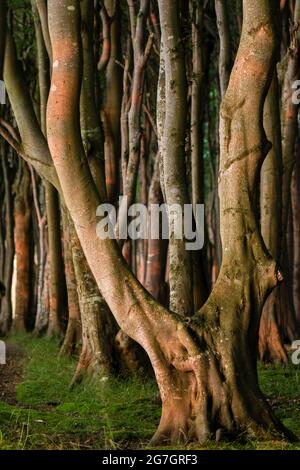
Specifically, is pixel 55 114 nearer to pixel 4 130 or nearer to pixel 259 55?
pixel 259 55

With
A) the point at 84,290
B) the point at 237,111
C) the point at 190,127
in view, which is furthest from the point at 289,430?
the point at 190,127

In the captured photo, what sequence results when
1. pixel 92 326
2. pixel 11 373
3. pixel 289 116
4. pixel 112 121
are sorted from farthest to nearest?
pixel 289 116 → pixel 11 373 → pixel 112 121 → pixel 92 326

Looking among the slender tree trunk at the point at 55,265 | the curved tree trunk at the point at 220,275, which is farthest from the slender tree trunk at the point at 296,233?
the curved tree trunk at the point at 220,275

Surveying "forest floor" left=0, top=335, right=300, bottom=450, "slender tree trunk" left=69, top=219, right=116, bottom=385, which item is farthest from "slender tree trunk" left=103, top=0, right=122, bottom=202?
"forest floor" left=0, top=335, right=300, bottom=450

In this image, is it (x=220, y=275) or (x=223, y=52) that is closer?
(x=220, y=275)

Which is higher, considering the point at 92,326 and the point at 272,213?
the point at 272,213

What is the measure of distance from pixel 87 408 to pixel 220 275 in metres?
2.79

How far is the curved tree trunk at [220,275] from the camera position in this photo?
7.50 meters

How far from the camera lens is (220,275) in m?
7.88

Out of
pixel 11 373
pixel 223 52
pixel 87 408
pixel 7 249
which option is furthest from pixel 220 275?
pixel 7 249

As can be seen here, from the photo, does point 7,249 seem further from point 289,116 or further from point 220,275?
point 220,275

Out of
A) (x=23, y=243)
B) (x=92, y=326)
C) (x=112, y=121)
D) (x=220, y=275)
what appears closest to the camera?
(x=220, y=275)

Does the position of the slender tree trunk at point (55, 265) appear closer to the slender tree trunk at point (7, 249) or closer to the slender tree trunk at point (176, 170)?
the slender tree trunk at point (7, 249)

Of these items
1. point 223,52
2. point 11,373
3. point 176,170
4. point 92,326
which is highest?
point 223,52
